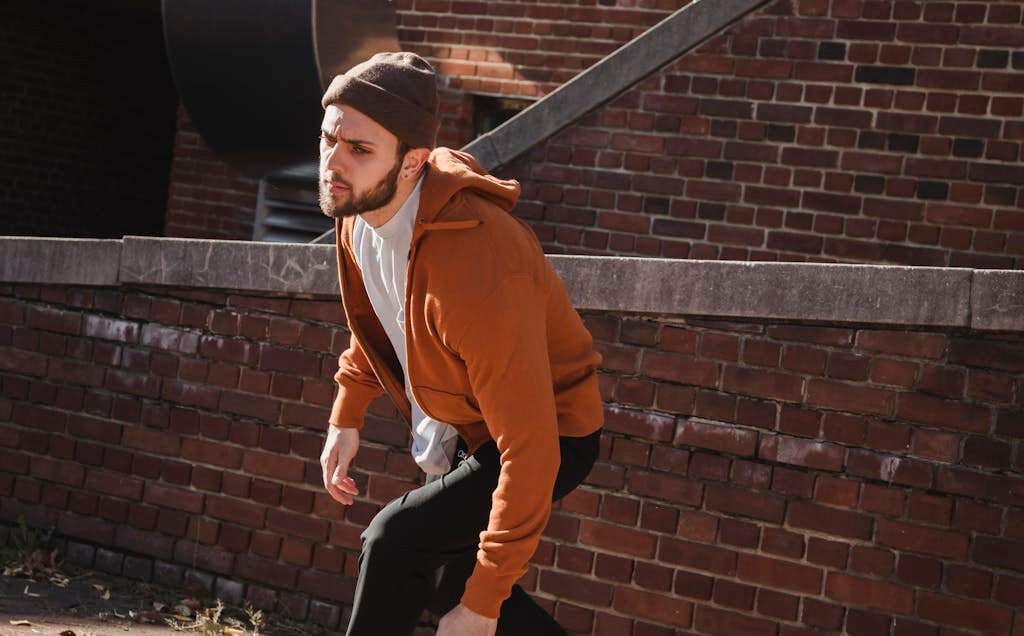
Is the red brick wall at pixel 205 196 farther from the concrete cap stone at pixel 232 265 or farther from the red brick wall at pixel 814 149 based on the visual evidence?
the concrete cap stone at pixel 232 265

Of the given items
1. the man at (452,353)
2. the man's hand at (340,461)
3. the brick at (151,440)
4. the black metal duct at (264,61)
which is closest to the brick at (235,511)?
the brick at (151,440)

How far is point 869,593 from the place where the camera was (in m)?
3.53

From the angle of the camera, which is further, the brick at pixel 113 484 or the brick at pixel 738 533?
the brick at pixel 113 484

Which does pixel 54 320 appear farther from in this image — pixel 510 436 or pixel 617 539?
pixel 510 436

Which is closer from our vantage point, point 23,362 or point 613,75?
point 23,362

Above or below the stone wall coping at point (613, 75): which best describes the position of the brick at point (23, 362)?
below

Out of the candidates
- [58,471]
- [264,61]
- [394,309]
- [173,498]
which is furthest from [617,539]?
[264,61]

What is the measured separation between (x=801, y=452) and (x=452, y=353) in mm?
1605

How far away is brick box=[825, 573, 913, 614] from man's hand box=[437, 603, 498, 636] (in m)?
1.65

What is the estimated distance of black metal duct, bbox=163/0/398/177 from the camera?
22.6 feet

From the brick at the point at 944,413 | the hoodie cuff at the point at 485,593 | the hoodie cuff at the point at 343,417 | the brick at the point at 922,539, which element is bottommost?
the hoodie cuff at the point at 485,593

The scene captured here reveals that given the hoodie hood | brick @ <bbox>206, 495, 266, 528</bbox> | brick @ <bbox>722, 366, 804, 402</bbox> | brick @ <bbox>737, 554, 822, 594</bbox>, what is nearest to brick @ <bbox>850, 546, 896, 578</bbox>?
brick @ <bbox>737, 554, 822, 594</bbox>

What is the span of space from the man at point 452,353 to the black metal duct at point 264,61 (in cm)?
443

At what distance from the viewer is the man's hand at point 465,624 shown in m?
2.23
